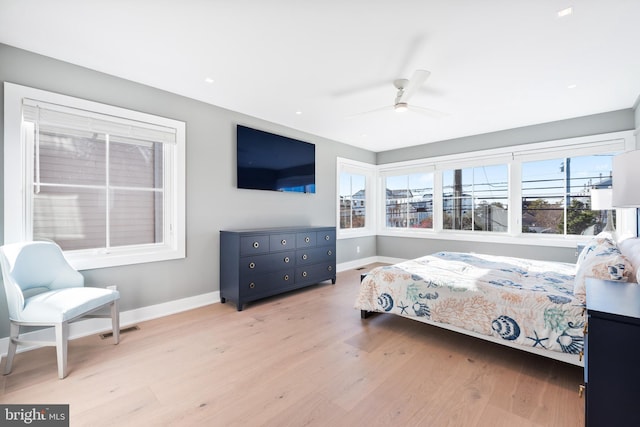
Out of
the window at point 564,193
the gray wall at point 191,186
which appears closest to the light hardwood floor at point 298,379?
the gray wall at point 191,186

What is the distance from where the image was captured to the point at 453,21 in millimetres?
1981

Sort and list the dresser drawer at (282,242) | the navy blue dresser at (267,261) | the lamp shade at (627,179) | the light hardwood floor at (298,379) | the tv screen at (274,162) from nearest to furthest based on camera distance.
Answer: the lamp shade at (627,179)
the light hardwood floor at (298,379)
the navy blue dresser at (267,261)
the dresser drawer at (282,242)
the tv screen at (274,162)

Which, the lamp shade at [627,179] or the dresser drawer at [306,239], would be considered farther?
the dresser drawer at [306,239]

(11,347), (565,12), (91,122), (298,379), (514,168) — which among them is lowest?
(298,379)

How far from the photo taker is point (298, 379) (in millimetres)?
1969

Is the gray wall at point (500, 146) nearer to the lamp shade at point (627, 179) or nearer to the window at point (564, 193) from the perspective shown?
the window at point (564, 193)

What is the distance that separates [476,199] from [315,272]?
3063 millimetres

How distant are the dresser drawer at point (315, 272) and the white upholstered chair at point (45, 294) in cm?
210

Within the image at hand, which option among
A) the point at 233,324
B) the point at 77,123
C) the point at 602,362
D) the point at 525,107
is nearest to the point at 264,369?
the point at 233,324

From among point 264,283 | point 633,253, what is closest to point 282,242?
point 264,283

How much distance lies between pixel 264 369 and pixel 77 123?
8.76 feet

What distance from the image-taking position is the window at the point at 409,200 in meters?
5.57

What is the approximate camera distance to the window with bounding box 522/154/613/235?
3.95 meters

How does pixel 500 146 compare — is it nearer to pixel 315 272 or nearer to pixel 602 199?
pixel 602 199
